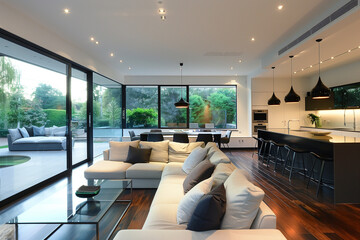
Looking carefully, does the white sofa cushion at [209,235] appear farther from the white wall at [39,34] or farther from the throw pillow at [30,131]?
the white wall at [39,34]

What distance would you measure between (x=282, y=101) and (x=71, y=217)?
817 cm

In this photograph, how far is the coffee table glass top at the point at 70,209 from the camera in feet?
6.99

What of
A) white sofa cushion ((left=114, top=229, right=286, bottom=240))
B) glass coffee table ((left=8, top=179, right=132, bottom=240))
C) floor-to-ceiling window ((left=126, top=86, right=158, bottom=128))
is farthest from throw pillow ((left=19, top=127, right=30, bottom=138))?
floor-to-ceiling window ((left=126, top=86, right=158, bottom=128))

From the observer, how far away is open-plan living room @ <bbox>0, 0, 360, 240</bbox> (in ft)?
6.81

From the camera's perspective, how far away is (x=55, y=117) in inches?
179

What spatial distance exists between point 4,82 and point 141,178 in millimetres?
2704

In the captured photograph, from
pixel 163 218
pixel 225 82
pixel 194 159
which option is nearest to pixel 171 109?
pixel 225 82

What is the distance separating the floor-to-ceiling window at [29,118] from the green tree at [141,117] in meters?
4.21

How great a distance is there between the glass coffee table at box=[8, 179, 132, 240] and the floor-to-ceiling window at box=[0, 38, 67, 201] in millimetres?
1303

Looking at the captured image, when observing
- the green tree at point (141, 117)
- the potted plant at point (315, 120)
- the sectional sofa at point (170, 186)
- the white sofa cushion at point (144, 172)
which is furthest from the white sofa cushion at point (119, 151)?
the potted plant at point (315, 120)

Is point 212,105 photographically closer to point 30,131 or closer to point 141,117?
point 141,117

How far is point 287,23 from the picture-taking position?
386cm

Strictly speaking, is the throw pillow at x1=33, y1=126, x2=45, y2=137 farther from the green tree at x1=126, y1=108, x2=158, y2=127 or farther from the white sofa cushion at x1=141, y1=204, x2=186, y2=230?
the green tree at x1=126, y1=108, x2=158, y2=127

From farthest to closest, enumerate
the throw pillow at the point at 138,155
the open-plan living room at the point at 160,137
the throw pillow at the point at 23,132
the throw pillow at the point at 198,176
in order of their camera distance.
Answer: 1. the throw pillow at the point at 138,155
2. the throw pillow at the point at 23,132
3. the throw pillow at the point at 198,176
4. the open-plan living room at the point at 160,137
